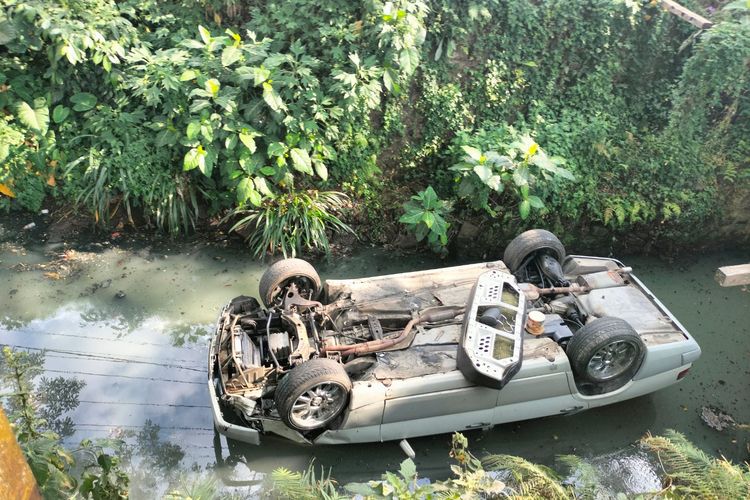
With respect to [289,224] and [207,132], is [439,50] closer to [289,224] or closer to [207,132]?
[289,224]

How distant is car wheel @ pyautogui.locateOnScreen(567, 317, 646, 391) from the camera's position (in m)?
5.28

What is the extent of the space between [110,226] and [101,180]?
0.79 meters

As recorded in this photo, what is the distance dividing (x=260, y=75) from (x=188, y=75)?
3.12ft

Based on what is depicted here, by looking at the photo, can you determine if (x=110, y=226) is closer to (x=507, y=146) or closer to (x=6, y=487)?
(x=507, y=146)

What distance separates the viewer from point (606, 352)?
5496 mm

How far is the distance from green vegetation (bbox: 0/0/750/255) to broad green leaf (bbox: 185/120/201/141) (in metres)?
0.04

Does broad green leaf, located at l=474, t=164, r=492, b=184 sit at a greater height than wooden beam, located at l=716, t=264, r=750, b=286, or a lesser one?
lesser

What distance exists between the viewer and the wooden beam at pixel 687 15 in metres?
8.59

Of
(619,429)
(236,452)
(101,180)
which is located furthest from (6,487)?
(101,180)

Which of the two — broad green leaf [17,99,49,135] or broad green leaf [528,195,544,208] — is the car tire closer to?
broad green leaf [528,195,544,208]

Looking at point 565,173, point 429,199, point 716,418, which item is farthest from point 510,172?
point 716,418

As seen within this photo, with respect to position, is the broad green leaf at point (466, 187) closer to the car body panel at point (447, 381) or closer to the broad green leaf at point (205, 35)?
the car body panel at point (447, 381)

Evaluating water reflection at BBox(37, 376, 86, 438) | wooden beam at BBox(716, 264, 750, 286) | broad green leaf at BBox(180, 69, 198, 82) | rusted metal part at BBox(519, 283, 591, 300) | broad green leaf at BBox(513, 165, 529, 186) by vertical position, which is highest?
broad green leaf at BBox(180, 69, 198, 82)

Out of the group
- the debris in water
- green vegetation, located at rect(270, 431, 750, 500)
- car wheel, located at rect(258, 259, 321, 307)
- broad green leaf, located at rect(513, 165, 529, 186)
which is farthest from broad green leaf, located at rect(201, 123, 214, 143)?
the debris in water
